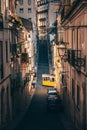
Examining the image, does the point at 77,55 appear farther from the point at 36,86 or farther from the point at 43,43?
the point at 43,43

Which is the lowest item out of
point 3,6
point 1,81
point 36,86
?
point 36,86

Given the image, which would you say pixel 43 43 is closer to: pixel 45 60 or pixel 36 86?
pixel 45 60

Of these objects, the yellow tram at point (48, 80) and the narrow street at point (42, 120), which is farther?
the yellow tram at point (48, 80)

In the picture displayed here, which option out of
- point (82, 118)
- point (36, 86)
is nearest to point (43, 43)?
point (36, 86)

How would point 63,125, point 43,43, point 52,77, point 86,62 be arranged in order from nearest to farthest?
point 86,62 < point 63,125 < point 52,77 < point 43,43

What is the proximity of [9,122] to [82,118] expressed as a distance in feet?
28.2

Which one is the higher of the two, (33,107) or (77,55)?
(77,55)

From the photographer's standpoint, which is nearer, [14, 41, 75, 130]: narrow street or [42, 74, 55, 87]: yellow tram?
[14, 41, 75, 130]: narrow street

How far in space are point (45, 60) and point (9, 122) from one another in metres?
67.4

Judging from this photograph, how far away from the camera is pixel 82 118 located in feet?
81.0

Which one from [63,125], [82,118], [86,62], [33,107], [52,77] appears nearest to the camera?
[86,62]

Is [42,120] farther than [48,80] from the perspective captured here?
No

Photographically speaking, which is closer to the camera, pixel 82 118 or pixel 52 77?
pixel 82 118

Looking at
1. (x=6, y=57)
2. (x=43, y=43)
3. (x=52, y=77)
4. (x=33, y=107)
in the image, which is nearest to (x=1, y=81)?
(x=6, y=57)
